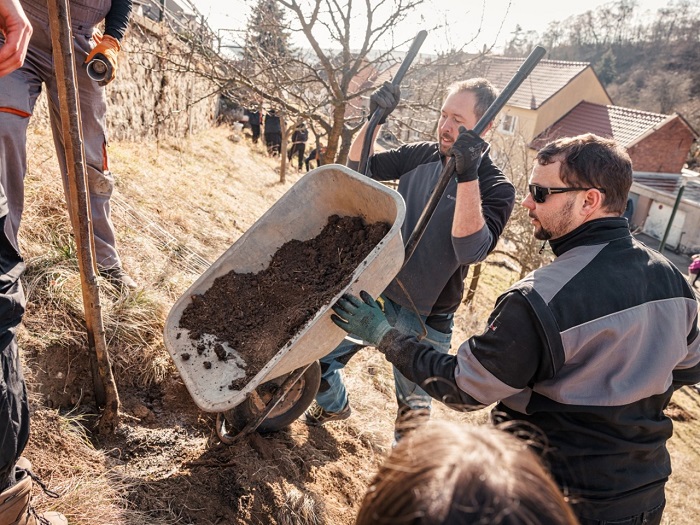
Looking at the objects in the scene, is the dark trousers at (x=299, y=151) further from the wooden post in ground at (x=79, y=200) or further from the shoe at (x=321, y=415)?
the wooden post in ground at (x=79, y=200)

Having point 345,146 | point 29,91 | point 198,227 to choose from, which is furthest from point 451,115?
point 198,227

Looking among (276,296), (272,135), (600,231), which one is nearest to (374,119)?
(276,296)

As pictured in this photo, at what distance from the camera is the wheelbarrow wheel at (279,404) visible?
2.41 meters

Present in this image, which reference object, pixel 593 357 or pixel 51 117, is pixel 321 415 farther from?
pixel 51 117

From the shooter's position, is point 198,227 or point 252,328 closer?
point 252,328

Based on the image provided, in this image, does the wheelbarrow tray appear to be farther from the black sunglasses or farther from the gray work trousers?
the gray work trousers

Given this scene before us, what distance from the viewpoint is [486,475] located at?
0.75 metres

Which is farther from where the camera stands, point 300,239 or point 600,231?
point 300,239

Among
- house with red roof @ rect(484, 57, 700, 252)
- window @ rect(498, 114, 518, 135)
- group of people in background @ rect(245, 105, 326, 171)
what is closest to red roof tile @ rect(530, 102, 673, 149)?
house with red roof @ rect(484, 57, 700, 252)

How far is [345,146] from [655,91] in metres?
52.1

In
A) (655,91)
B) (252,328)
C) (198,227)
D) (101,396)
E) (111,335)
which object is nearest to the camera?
(252,328)

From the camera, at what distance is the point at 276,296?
91.6 inches

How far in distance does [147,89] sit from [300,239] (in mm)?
7559

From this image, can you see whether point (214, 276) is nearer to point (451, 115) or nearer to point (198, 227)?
point (451, 115)
